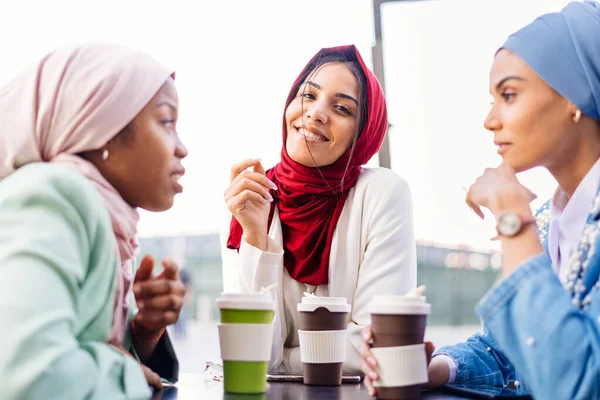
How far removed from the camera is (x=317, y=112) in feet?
6.05

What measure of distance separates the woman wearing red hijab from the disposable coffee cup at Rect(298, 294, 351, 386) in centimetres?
33

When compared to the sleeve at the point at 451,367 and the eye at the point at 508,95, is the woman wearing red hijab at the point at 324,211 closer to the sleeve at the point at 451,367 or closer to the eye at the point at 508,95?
the sleeve at the point at 451,367

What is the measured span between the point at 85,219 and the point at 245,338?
0.38 m

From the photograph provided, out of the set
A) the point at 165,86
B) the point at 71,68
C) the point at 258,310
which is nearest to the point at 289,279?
the point at 258,310

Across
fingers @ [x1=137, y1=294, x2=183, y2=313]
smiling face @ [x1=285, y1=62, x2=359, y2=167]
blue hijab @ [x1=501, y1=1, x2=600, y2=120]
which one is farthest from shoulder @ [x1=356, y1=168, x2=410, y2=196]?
fingers @ [x1=137, y1=294, x2=183, y2=313]

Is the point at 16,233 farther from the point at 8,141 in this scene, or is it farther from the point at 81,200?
the point at 8,141

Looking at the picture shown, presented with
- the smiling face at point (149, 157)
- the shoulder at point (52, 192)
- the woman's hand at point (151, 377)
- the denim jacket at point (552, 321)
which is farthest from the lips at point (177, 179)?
the denim jacket at point (552, 321)

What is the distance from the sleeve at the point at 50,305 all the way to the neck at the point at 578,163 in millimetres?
838

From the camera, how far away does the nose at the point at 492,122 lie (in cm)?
120

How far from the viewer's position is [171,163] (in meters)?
1.04

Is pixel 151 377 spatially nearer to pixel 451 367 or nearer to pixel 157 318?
pixel 157 318

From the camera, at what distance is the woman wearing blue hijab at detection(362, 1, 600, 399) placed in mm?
889

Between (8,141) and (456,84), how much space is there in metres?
2.44

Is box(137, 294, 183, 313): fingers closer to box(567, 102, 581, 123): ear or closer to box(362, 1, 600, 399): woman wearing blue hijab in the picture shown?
box(362, 1, 600, 399): woman wearing blue hijab
